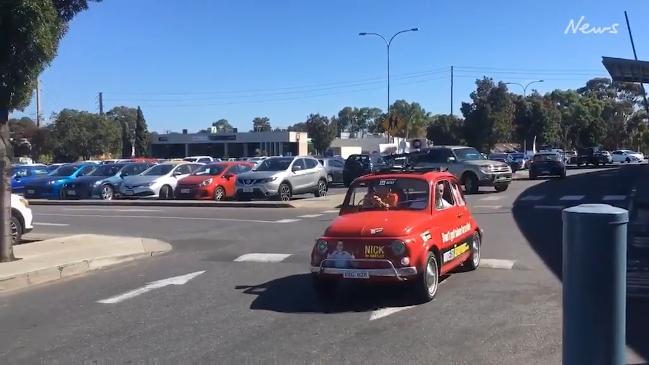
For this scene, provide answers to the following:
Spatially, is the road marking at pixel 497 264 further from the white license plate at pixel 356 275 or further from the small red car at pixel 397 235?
the white license plate at pixel 356 275

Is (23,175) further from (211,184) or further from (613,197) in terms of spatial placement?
(613,197)

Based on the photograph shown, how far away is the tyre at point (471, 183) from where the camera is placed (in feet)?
90.9

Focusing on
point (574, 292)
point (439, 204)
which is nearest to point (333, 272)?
point (439, 204)

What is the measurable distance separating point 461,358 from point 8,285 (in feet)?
22.6

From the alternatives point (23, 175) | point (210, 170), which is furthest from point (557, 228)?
point (23, 175)

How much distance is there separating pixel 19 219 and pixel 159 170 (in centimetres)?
1456

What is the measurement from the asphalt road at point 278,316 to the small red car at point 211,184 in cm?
1236

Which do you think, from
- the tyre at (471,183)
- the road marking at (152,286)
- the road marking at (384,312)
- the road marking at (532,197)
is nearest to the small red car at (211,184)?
the tyre at (471,183)

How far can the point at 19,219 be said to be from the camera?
14070 millimetres

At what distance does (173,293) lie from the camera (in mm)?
9320

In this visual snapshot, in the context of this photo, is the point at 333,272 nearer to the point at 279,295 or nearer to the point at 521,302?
the point at 279,295

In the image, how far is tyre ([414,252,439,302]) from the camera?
8055mm

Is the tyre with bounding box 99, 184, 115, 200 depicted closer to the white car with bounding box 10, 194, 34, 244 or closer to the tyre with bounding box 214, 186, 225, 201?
the tyre with bounding box 214, 186, 225, 201

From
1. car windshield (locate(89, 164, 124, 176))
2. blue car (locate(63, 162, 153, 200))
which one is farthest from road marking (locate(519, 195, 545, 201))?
car windshield (locate(89, 164, 124, 176))
